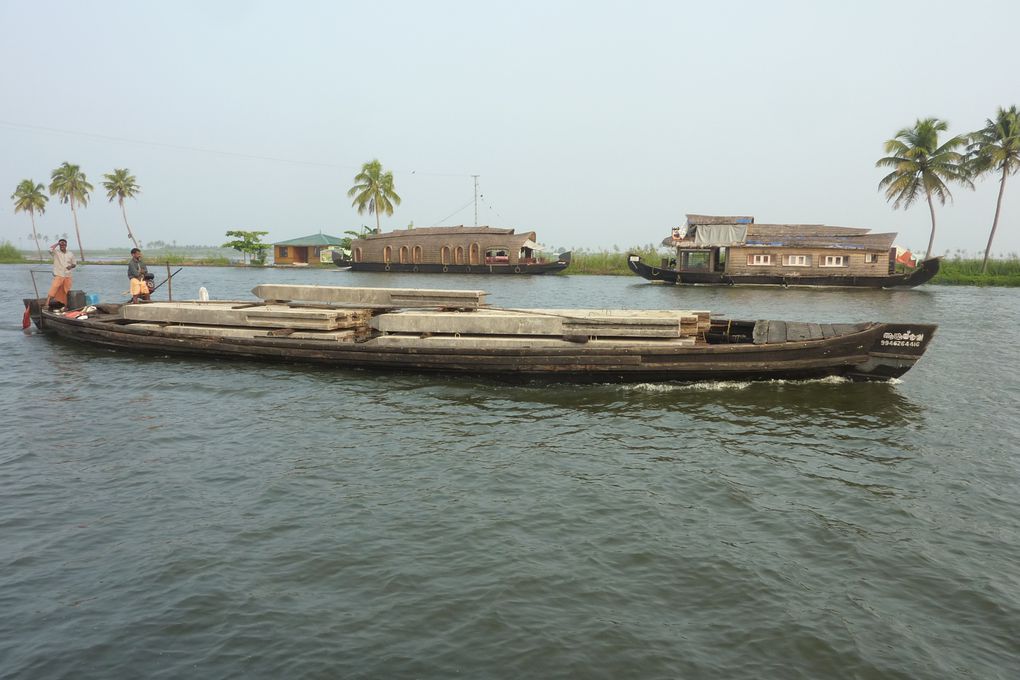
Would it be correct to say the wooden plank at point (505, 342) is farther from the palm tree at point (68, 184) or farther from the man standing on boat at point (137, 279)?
the palm tree at point (68, 184)

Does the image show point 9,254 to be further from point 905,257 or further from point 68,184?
point 905,257

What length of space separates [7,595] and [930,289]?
5278 cm

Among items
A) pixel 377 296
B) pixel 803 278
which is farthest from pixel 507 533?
pixel 803 278

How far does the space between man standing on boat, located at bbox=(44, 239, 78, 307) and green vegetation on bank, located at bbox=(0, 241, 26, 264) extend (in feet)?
260

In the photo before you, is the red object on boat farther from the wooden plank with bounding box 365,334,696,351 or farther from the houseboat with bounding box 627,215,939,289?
the wooden plank with bounding box 365,334,696,351

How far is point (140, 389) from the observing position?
13492mm

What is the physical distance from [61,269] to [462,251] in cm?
4438

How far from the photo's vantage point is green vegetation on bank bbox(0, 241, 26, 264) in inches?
3236

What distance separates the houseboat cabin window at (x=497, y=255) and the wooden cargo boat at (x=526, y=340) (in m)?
45.2

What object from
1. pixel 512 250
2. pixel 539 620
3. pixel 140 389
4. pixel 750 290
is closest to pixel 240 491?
pixel 539 620

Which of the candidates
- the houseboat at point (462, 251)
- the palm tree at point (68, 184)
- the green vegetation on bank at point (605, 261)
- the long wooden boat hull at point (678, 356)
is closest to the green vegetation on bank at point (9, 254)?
the palm tree at point (68, 184)

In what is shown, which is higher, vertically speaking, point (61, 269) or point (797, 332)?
point (61, 269)

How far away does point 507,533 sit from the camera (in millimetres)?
6965

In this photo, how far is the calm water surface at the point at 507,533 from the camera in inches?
200
